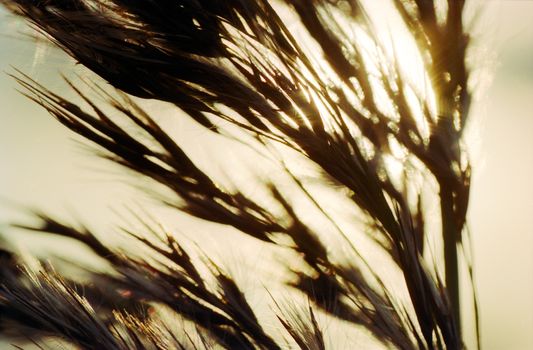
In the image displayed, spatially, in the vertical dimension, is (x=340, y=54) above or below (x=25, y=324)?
above

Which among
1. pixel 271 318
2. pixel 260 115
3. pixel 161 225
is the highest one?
pixel 260 115

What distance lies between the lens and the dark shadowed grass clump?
0.60 meters

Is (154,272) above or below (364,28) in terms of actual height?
below

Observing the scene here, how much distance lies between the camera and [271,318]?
69 cm

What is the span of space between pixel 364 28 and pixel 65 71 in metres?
0.38

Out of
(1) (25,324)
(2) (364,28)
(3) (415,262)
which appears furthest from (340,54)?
(1) (25,324)

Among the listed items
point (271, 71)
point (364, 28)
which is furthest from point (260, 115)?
point (364, 28)

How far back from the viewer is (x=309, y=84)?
0.62 meters

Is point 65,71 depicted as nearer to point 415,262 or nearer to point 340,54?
point 340,54

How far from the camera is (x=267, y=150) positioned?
0.71 metres

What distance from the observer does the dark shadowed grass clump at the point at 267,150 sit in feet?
1.98

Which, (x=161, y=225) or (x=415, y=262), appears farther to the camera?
(x=161, y=225)

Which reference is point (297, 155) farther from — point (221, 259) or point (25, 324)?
point (25, 324)

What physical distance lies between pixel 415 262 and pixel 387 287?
59 millimetres
